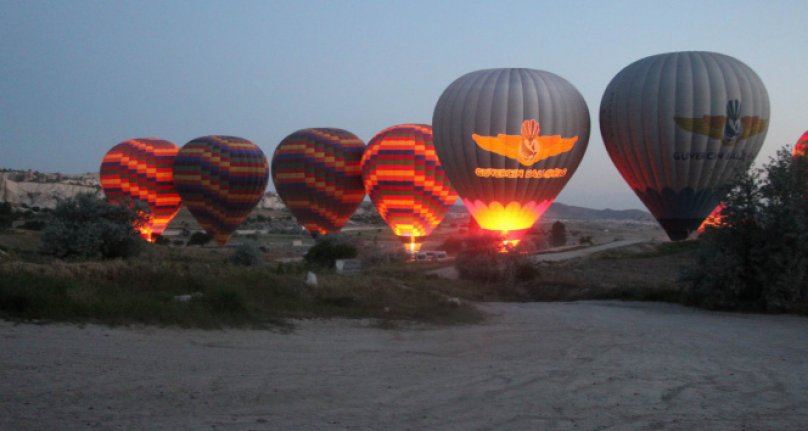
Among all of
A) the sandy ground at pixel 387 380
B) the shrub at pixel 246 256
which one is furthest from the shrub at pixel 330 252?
the sandy ground at pixel 387 380

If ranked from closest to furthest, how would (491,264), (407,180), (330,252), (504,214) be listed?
1. (491,264)
2. (330,252)
3. (504,214)
4. (407,180)

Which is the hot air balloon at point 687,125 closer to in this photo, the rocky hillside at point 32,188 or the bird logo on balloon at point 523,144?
the bird logo on balloon at point 523,144

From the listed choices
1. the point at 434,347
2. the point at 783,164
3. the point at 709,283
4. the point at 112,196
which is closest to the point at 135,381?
the point at 434,347

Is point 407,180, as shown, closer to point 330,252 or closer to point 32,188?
point 330,252

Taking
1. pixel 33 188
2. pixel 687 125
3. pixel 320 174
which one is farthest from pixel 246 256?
pixel 33 188

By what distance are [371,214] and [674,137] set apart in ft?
300

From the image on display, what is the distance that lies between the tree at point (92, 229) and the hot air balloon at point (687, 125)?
18.4 meters

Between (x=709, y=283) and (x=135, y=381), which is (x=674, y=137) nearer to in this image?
(x=709, y=283)

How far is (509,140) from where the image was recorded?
97.7 feet

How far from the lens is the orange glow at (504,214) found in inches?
1207

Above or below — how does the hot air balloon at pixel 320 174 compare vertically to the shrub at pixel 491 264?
above

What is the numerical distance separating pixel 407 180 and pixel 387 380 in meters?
30.7

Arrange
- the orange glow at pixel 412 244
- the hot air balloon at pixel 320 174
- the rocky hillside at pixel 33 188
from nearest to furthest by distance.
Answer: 1. the orange glow at pixel 412 244
2. the hot air balloon at pixel 320 174
3. the rocky hillside at pixel 33 188

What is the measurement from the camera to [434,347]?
36.1 feet
